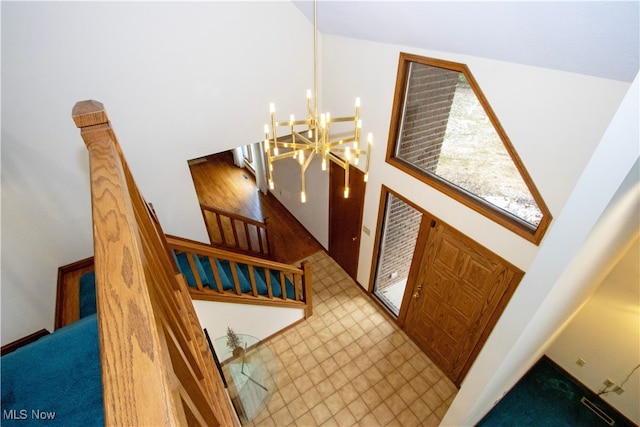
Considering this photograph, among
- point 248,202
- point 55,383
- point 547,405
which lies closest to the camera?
point 55,383

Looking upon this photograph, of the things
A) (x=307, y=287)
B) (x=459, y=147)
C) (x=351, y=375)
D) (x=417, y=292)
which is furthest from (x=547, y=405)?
(x=459, y=147)

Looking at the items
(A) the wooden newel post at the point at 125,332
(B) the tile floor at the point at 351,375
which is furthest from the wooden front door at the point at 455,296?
(A) the wooden newel post at the point at 125,332

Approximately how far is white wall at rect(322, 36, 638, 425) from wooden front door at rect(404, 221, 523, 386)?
19 centimetres

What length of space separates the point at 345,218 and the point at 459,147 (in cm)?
205

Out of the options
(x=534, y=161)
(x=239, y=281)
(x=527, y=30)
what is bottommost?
(x=239, y=281)

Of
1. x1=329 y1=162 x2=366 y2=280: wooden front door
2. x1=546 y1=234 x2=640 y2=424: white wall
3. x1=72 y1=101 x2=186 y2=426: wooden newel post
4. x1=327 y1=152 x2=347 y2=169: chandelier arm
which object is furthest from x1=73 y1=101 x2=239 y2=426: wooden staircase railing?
x1=546 y1=234 x2=640 y2=424: white wall

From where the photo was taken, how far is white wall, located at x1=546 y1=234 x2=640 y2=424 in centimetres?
294

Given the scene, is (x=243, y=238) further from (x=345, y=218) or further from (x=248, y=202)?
(x=345, y=218)

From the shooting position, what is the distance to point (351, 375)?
356 cm

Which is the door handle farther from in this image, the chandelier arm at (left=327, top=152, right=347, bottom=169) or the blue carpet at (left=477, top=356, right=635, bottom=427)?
the chandelier arm at (left=327, top=152, right=347, bottom=169)

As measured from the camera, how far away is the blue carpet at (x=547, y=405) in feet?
10.6

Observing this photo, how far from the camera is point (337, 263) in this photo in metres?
5.06

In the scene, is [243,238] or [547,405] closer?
[547,405]

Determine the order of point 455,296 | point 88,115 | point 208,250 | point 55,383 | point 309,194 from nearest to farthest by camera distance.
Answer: point 88,115
point 55,383
point 208,250
point 455,296
point 309,194
